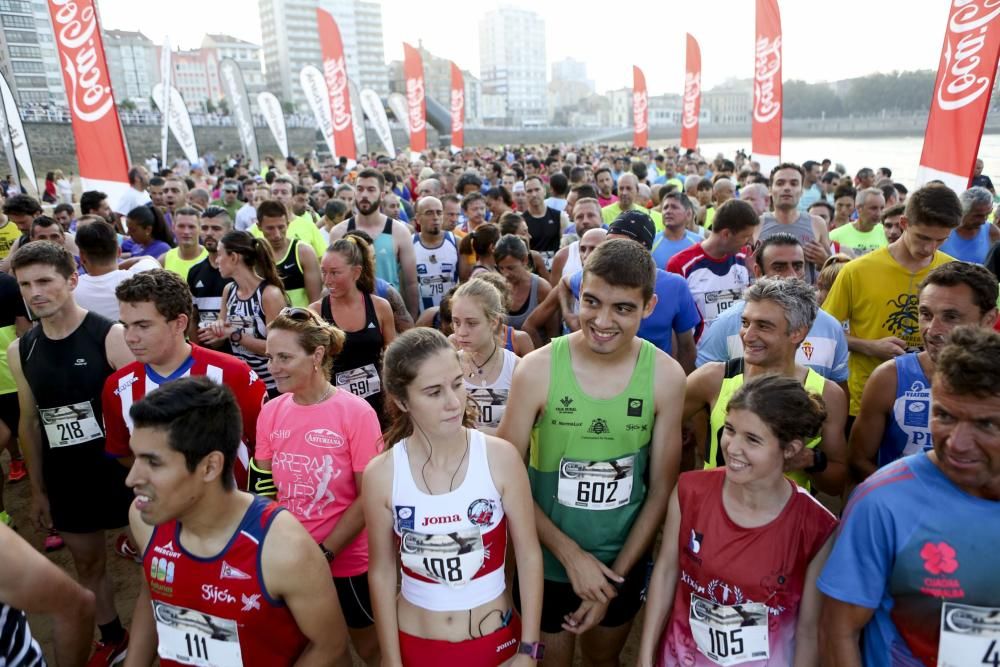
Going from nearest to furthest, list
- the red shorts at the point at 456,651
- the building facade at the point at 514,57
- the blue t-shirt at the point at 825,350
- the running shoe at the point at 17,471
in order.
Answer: the red shorts at the point at 456,651 → the blue t-shirt at the point at 825,350 → the running shoe at the point at 17,471 → the building facade at the point at 514,57

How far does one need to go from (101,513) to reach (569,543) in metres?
2.56

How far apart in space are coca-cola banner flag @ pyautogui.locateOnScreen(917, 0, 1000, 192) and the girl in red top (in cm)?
453

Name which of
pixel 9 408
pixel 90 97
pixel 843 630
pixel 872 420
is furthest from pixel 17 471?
pixel 872 420

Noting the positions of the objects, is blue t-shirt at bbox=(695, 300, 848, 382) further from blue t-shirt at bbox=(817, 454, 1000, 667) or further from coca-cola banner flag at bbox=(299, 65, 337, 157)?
coca-cola banner flag at bbox=(299, 65, 337, 157)

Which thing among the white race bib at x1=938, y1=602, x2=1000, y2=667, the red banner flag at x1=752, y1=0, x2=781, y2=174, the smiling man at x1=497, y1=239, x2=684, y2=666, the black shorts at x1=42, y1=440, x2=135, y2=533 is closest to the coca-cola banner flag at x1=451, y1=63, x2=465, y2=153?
the red banner flag at x1=752, y1=0, x2=781, y2=174

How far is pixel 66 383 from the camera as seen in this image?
10.2ft

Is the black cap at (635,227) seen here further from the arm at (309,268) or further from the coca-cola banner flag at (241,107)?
the coca-cola banner flag at (241,107)

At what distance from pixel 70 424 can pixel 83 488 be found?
1.15ft

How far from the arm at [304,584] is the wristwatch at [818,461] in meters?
1.84

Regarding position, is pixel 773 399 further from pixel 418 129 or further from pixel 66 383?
pixel 418 129

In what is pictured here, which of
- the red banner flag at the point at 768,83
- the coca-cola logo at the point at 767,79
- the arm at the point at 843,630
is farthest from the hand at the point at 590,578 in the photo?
the coca-cola logo at the point at 767,79

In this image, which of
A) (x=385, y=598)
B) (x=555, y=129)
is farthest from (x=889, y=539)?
(x=555, y=129)

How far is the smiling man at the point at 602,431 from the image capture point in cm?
226

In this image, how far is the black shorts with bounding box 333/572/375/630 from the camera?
8.78 feet
